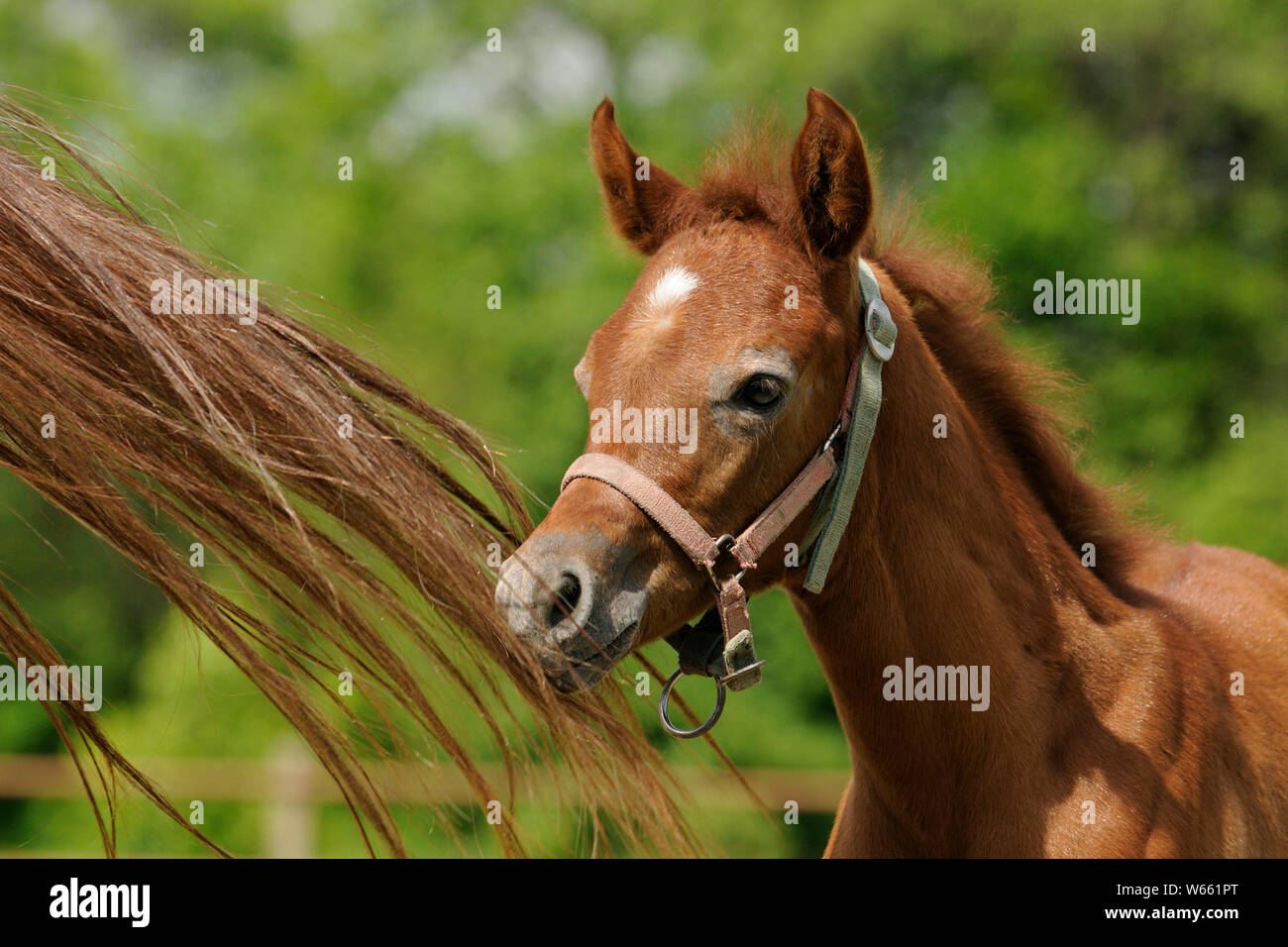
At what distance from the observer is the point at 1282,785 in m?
2.99

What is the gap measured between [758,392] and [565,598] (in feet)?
2.02

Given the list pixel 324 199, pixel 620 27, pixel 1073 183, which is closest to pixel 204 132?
pixel 324 199

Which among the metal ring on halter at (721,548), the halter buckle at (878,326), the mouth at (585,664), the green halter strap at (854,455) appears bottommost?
the mouth at (585,664)

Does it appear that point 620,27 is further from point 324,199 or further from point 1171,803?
point 1171,803

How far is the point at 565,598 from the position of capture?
234 centimetres

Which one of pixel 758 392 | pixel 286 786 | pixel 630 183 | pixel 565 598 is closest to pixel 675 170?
pixel 286 786

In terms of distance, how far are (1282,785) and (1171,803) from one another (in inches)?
20.7

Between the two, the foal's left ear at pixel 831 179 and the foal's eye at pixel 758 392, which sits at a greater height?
the foal's left ear at pixel 831 179

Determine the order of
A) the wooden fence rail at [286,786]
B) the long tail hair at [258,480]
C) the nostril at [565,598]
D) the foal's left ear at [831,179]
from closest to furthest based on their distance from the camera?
the long tail hair at [258,480]
the nostril at [565,598]
the foal's left ear at [831,179]
the wooden fence rail at [286,786]

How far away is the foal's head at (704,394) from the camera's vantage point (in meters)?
2.37

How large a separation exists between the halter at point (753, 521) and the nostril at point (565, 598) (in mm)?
233

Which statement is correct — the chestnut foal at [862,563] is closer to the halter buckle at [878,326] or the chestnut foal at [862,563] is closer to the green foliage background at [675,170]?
the halter buckle at [878,326]

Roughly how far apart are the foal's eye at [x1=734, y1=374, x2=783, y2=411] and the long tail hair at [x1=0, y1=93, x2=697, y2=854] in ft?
1.85

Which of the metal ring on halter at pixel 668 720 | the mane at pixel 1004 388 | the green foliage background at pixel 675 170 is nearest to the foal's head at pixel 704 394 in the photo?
the metal ring on halter at pixel 668 720
